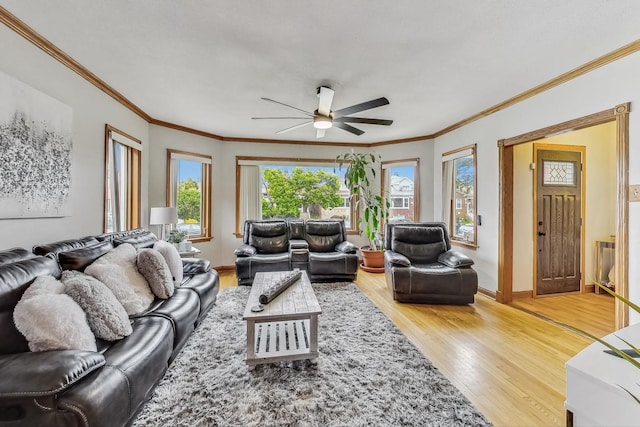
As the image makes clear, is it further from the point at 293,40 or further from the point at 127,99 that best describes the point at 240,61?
the point at 127,99

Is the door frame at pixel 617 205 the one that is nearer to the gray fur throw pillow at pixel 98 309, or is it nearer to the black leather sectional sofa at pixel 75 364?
the black leather sectional sofa at pixel 75 364

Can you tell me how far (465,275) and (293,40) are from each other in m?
3.18

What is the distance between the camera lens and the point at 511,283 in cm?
381

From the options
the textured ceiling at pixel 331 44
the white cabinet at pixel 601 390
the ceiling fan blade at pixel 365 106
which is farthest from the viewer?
the ceiling fan blade at pixel 365 106

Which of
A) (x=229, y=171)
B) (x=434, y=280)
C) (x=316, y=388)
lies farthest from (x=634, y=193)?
(x=229, y=171)

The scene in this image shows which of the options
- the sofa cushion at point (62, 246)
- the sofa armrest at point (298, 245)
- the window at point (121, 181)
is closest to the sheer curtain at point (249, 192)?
the sofa armrest at point (298, 245)

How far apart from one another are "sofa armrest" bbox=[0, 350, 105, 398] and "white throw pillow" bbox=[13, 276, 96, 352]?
6cm

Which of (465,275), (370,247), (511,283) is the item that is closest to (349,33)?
(465,275)

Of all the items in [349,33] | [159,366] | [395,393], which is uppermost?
[349,33]

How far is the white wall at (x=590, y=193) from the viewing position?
3.95 meters

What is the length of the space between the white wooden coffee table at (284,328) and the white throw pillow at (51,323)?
937 mm

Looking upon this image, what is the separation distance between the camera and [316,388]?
199 cm

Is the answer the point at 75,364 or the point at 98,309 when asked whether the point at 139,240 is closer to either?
the point at 98,309

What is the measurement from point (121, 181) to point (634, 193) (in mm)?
5515
